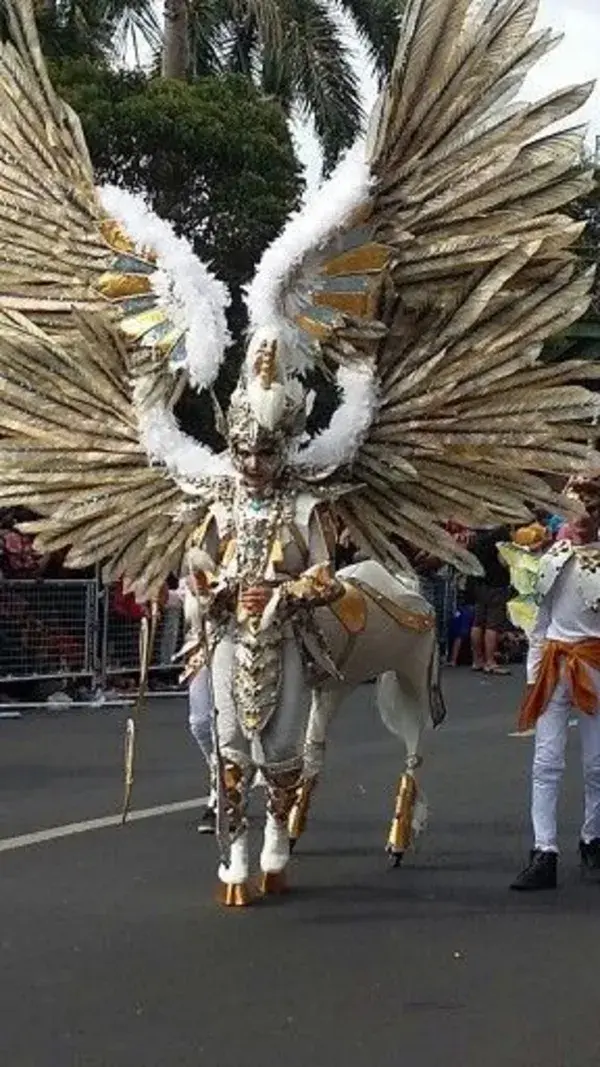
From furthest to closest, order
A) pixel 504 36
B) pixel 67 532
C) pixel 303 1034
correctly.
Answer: pixel 67 532 < pixel 504 36 < pixel 303 1034

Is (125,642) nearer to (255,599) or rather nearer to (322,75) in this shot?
(255,599)

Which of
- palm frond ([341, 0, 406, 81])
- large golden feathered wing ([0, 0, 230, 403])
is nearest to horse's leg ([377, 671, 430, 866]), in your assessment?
large golden feathered wing ([0, 0, 230, 403])

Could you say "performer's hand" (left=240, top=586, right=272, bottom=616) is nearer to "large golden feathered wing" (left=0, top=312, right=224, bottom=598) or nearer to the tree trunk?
"large golden feathered wing" (left=0, top=312, right=224, bottom=598)

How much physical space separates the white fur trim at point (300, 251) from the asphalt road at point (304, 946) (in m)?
2.25

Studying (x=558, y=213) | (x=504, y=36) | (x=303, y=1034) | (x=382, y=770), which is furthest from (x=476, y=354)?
(x=382, y=770)

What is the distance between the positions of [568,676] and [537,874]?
864mm

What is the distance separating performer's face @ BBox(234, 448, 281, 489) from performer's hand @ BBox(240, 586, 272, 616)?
1.35ft

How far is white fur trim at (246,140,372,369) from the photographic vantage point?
8148 millimetres

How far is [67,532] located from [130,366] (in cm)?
74

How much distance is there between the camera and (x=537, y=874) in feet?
29.3

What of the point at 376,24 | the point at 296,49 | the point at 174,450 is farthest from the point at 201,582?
the point at 376,24

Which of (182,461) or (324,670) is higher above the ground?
(182,461)

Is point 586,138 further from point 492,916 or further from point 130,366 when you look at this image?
point 492,916

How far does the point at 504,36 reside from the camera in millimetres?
8062
